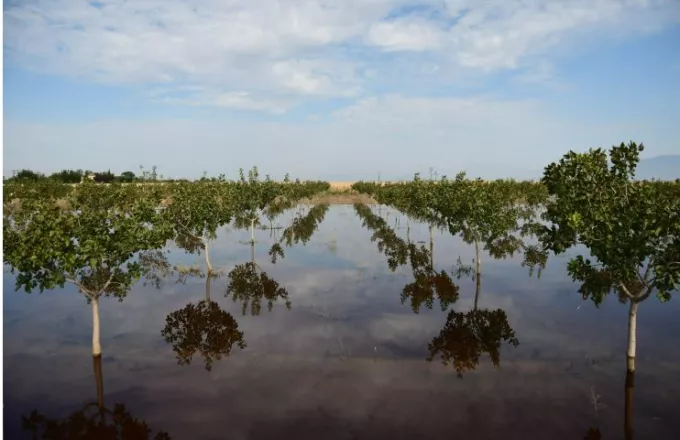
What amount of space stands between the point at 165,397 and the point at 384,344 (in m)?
11.5

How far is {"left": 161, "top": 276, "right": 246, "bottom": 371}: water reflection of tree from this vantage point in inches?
1001

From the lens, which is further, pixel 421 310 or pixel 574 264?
pixel 421 310

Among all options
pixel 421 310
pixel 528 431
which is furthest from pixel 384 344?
pixel 528 431

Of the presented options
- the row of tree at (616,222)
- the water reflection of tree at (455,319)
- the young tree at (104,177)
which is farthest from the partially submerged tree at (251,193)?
the young tree at (104,177)

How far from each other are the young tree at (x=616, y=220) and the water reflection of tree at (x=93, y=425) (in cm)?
1797

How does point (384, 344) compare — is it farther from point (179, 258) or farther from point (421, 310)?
point (179, 258)

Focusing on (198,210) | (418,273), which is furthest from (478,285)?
(198,210)

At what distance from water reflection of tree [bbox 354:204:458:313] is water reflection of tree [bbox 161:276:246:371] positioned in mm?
12185

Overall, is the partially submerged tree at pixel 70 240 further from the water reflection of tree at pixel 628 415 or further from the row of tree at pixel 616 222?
the water reflection of tree at pixel 628 415

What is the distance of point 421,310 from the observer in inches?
1281

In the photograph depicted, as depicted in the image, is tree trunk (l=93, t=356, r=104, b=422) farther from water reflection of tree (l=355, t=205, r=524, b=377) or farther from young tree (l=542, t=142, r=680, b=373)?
young tree (l=542, t=142, r=680, b=373)

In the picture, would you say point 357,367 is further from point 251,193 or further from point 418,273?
point 251,193

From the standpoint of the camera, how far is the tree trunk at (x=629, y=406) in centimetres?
1810

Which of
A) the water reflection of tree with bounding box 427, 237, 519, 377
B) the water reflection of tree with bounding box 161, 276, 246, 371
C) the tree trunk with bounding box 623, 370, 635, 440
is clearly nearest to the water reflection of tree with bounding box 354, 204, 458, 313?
the water reflection of tree with bounding box 427, 237, 519, 377
